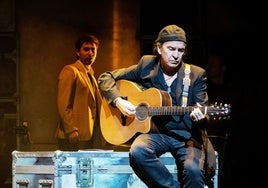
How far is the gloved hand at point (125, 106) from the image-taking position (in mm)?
5340

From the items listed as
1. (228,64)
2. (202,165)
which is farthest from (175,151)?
(228,64)

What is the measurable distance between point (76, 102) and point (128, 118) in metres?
1.63

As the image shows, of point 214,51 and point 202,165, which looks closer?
point 202,165

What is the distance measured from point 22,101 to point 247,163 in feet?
10.1

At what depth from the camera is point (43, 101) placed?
7.55m

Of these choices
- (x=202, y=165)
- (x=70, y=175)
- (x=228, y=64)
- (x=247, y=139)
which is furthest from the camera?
(x=228, y=64)

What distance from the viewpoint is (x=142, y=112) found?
5.31 metres

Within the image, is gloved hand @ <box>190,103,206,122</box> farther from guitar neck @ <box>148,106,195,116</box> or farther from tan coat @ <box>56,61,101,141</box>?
tan coat @ <box>56,61,101,141</box>

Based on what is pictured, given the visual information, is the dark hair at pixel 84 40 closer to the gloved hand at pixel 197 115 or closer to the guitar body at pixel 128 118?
the guitar body at pixel 128 118

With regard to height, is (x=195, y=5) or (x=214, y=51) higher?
(x=195, y=5)

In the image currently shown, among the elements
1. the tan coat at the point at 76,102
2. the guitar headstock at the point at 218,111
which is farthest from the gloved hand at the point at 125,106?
the tan coat at the point at 76,102

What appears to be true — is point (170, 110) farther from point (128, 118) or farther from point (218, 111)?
point (128, 118)

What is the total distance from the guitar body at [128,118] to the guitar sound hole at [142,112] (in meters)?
0.03

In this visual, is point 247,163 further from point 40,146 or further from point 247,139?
point 40,146
